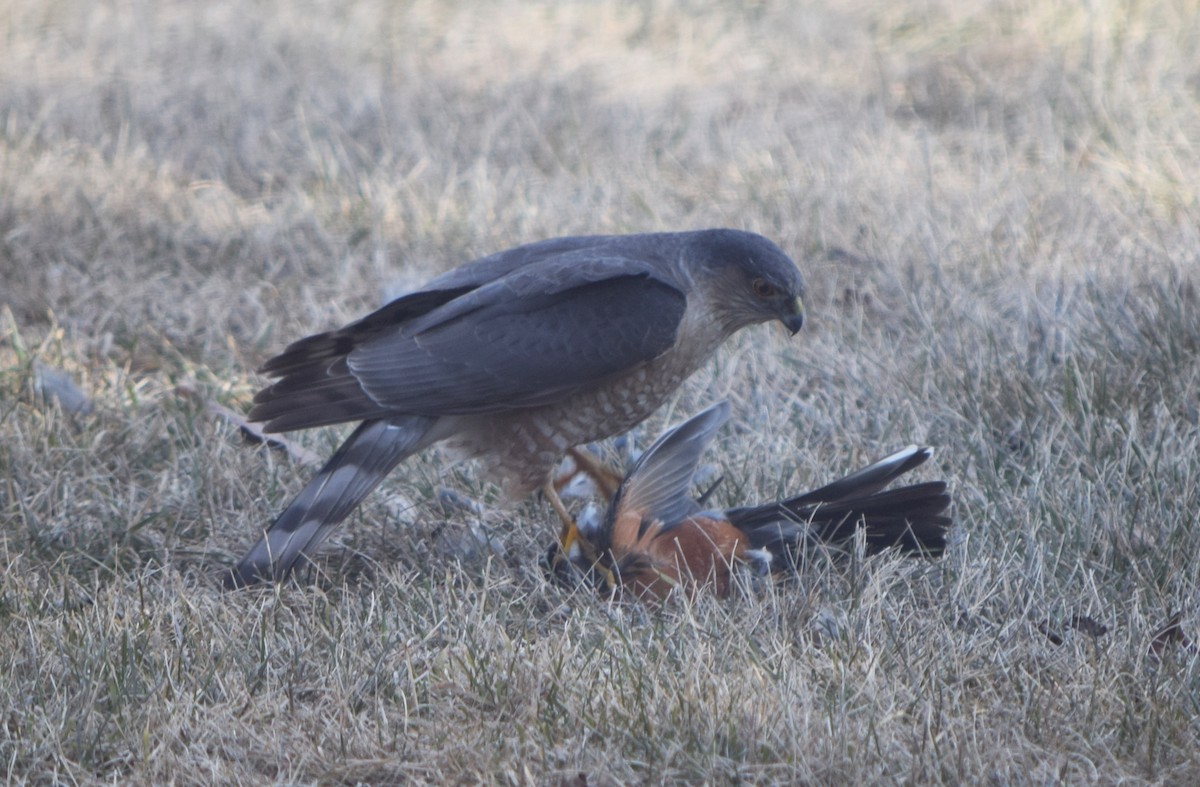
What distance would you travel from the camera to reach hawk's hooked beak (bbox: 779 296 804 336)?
140 inches

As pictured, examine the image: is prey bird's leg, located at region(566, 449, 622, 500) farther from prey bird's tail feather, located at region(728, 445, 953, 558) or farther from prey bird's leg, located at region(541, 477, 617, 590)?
prey bird's tail feather, located at region(728, 445, 953, 558)

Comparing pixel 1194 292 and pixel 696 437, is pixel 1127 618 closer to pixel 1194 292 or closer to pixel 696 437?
pixel 696 437

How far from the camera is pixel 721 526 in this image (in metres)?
3.26

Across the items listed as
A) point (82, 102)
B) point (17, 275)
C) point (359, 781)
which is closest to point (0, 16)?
point (82, 102)

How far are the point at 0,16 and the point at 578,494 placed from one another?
5.78 metres

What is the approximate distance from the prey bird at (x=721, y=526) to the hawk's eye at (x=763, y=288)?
471 mm

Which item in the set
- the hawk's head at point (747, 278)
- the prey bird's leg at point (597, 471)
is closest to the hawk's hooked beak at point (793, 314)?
the hawk's head at point (747, 278)

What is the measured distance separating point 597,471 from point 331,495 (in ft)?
2.88

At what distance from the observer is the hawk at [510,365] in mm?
3307

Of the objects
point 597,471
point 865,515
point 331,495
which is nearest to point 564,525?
point 597,471

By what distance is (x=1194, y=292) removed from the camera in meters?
4.22

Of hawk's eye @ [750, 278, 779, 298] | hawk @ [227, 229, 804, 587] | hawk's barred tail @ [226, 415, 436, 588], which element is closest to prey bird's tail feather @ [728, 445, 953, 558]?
hawk @ [227, 229, 804, 587]

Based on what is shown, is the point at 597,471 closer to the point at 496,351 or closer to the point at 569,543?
the point at 569,543

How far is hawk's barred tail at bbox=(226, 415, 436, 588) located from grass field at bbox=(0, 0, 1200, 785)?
0.36 ft
